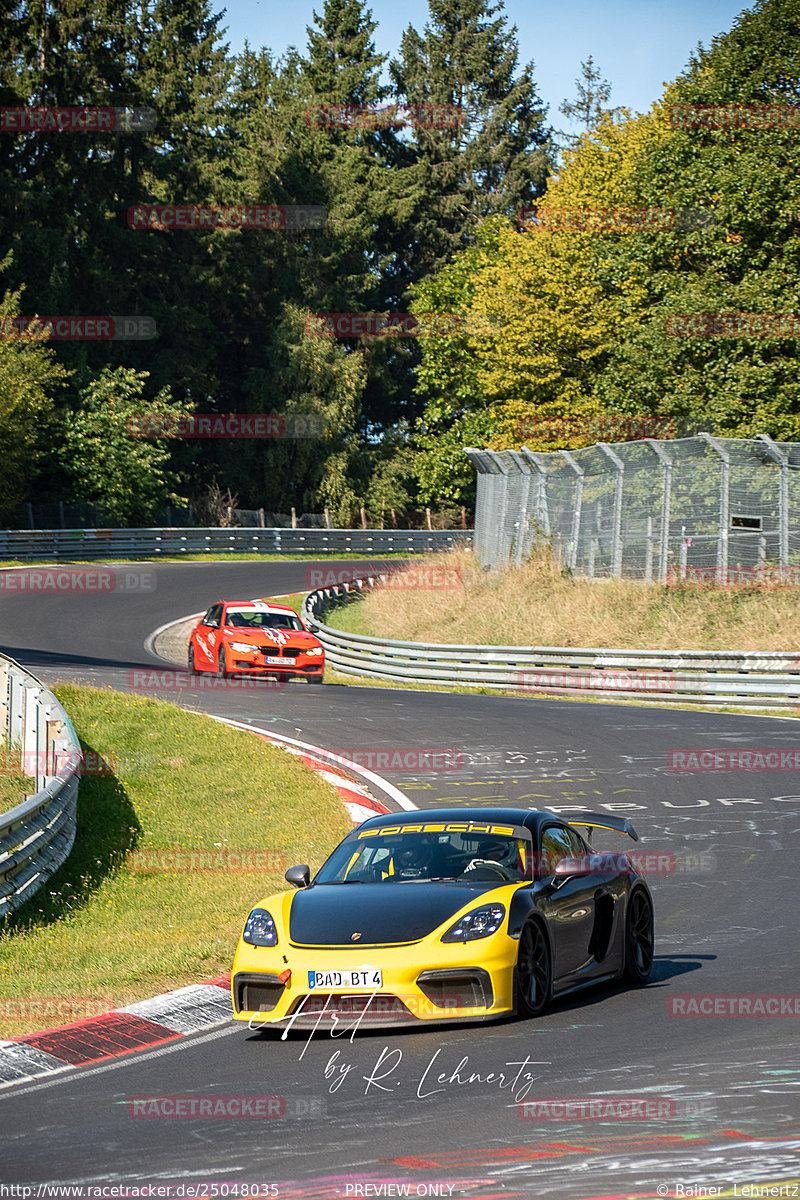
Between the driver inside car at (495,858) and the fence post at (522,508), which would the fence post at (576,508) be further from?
the driver inside car at (495,858)

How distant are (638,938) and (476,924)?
181 centimetres

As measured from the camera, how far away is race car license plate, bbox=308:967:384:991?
7832 millimetres

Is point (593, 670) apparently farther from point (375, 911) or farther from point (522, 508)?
point (375, 911)

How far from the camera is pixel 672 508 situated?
29.9 m

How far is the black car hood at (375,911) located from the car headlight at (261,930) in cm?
12

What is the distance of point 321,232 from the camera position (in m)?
79.8

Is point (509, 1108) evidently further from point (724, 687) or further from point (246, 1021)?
point (724, 687)

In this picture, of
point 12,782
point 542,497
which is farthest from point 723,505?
point 12,782

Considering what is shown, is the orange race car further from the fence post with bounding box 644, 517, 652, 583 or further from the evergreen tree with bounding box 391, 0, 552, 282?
the evergreen tree with bounding box 391, 0, 552, 282

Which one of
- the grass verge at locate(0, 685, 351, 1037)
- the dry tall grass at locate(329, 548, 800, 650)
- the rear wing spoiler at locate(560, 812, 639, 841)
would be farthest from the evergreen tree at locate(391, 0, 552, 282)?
the rear wing spoiler at locate(560, 812, 639, 841)

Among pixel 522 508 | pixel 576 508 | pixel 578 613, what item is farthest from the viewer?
pixel 522 508

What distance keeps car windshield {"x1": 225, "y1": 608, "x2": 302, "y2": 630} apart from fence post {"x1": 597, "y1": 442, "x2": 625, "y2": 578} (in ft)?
23.3

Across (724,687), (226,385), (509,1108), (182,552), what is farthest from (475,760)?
(226,385)

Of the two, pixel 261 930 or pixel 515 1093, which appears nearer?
pixel 515 1093
